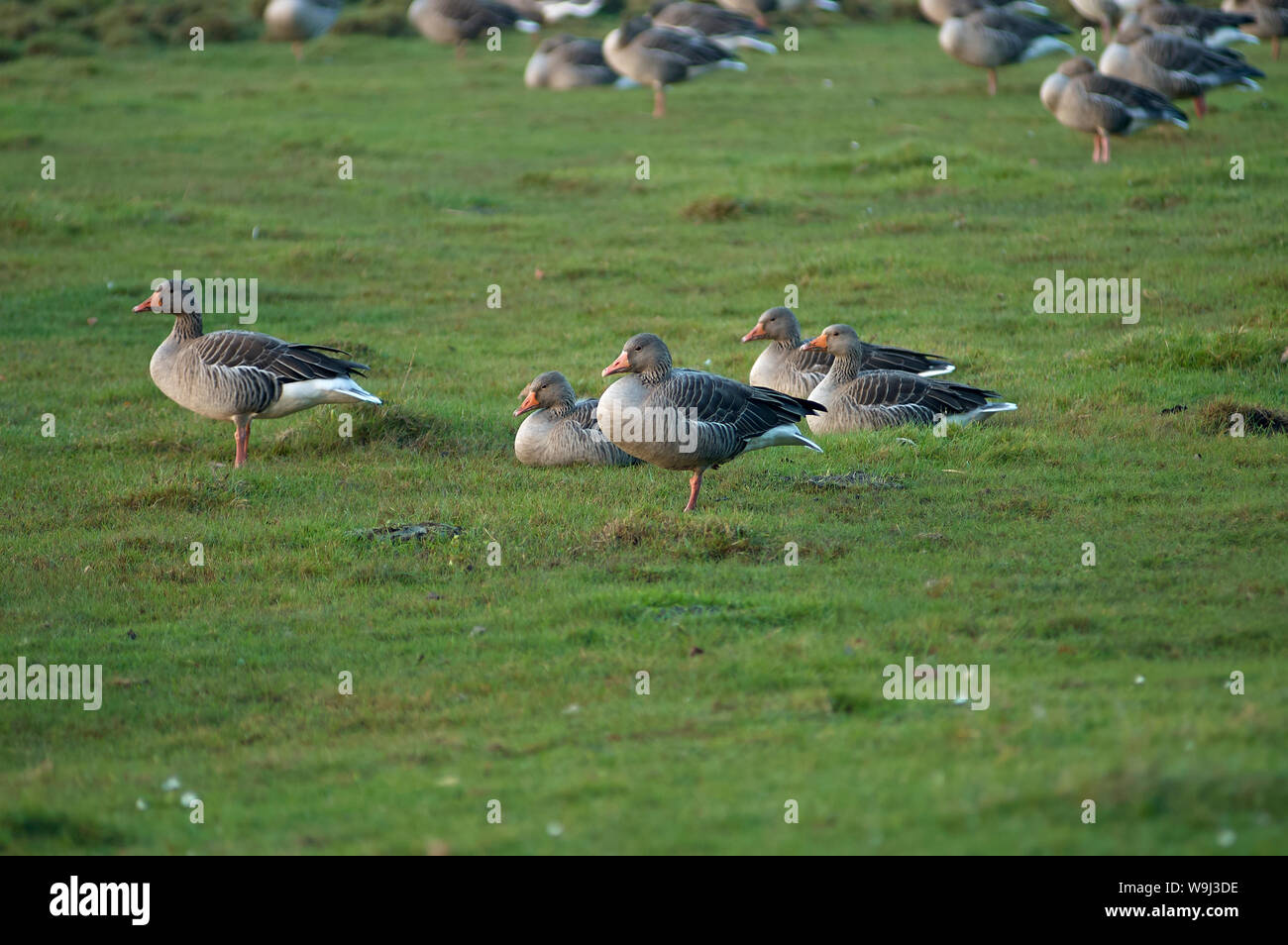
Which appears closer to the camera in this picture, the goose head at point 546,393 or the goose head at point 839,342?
the goose head at point 546,393

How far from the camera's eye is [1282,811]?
217 inches

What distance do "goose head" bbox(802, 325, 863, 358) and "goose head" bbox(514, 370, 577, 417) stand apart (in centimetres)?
260

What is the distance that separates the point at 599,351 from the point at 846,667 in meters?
8.54

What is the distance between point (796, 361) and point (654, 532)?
449 centimetres

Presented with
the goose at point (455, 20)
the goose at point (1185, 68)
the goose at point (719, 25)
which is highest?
the goose at point (455, 20)

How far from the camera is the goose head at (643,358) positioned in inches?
432

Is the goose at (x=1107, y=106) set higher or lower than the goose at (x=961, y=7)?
lower

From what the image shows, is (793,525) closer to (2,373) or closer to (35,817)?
(35,817)

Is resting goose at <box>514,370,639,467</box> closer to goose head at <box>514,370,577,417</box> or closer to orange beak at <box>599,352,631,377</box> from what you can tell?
goose head at <box>514,370,577,417</box>

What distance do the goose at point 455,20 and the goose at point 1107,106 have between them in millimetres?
19080

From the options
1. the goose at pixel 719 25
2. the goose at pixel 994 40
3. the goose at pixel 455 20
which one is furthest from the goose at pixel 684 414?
the goose at pixel 455 20

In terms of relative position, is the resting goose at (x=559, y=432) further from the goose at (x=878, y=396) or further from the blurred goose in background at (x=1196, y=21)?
the blurred goose in background at (x=1196, y=21)

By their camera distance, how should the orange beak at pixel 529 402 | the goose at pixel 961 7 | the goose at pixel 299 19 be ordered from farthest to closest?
the goose at pixel 299 19 → the goose at pixel 961 7 → the orange beak at pixel 529 402

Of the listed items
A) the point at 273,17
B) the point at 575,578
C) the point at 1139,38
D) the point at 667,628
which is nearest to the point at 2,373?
the point at 575,578
